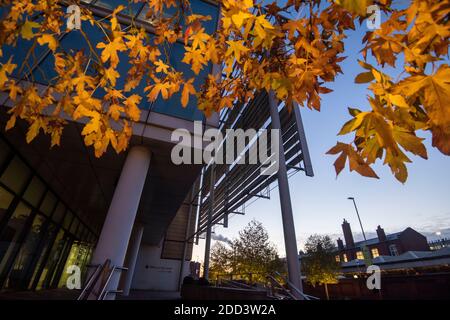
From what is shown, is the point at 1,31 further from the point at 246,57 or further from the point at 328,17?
the point at 328,17

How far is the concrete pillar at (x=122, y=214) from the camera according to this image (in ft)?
14.9

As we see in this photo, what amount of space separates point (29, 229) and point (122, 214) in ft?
21.5

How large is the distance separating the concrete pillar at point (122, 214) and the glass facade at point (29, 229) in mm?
3943

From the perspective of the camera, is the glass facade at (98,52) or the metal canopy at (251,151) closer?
the glass facade at (98,52)

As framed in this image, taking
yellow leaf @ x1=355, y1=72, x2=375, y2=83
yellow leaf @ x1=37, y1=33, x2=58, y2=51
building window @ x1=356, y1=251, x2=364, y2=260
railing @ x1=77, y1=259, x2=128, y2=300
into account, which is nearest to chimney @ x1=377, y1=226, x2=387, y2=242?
building window @ x1=356, y1=251, x2=364, y2=260

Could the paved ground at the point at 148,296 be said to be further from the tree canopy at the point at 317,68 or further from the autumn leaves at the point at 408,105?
the autumn leaves at the point at 408,105

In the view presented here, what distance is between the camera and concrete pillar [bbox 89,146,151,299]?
14.9 ft

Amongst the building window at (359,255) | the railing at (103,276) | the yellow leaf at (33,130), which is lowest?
the railing at (103,276)

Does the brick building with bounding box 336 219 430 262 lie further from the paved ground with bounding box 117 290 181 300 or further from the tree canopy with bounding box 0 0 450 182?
the tree canopy with bounding box 0 0 450 182

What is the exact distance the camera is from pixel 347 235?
1981 inches

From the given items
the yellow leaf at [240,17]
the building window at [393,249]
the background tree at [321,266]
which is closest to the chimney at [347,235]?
the building window at [393,249]

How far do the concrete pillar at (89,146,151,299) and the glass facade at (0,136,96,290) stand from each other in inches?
155

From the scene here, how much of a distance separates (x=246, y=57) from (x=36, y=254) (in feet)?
39.8

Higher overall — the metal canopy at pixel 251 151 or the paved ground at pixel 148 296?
the metal canopy at pixel 251 151
